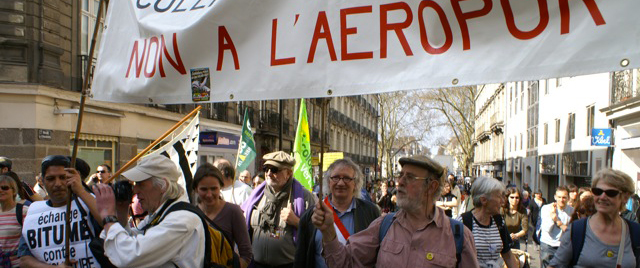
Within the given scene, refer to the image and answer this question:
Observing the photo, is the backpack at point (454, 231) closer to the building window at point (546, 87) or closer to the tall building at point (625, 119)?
Result: the tall building at point (625, 119)

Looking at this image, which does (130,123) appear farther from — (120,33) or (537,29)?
(537,29)

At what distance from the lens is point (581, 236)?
3.49m

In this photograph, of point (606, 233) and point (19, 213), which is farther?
point (19, 213)

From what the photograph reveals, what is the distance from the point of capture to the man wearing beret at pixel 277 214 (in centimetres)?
432

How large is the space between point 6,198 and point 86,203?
1.48m

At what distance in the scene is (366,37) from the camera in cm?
243

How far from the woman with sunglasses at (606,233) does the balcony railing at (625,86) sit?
12213 mm

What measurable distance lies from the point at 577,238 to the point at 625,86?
13963mm

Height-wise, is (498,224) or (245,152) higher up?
(245,152)

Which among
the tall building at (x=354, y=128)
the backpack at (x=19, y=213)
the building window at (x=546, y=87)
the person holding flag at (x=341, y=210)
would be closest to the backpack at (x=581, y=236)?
the person holding flag at (x=341, y=210)

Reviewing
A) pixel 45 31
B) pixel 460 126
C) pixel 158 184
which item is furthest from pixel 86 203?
pixel 460 126

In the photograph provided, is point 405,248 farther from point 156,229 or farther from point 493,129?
point 493,129

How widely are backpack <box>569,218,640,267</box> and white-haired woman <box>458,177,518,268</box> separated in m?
0.88

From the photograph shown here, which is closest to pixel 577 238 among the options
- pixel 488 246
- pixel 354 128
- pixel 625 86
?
pixel 488 246
